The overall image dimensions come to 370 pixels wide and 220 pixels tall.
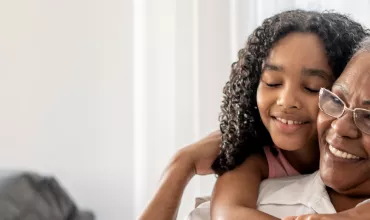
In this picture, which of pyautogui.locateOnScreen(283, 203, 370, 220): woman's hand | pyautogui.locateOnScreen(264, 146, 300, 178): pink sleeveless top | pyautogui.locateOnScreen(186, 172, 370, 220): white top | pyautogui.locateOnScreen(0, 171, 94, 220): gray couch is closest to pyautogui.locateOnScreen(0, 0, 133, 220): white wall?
pyautogui.locateOnScreen(0, 171, 94, 220): gray couch

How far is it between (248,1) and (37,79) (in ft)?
3.08

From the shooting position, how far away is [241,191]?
4.41 feet

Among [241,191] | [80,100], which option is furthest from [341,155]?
[80,100]

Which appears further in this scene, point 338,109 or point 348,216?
point 338,109

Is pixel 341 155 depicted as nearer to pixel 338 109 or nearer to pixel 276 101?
pixel 338 109

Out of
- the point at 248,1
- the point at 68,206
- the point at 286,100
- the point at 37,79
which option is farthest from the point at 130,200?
the point at 286,100

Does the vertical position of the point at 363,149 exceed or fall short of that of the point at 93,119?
it exceeds it

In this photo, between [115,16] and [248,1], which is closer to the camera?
[248,1]

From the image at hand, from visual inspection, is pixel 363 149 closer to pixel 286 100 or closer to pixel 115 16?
pixel 286 100

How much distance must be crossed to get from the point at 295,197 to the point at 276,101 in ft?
0.72

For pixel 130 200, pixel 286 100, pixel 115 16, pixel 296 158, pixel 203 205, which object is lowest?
pixel 130 200

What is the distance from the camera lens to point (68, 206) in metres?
2.24

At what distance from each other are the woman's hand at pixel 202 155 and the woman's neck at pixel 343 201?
1.21 feet

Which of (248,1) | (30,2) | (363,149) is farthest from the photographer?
(30,2)
